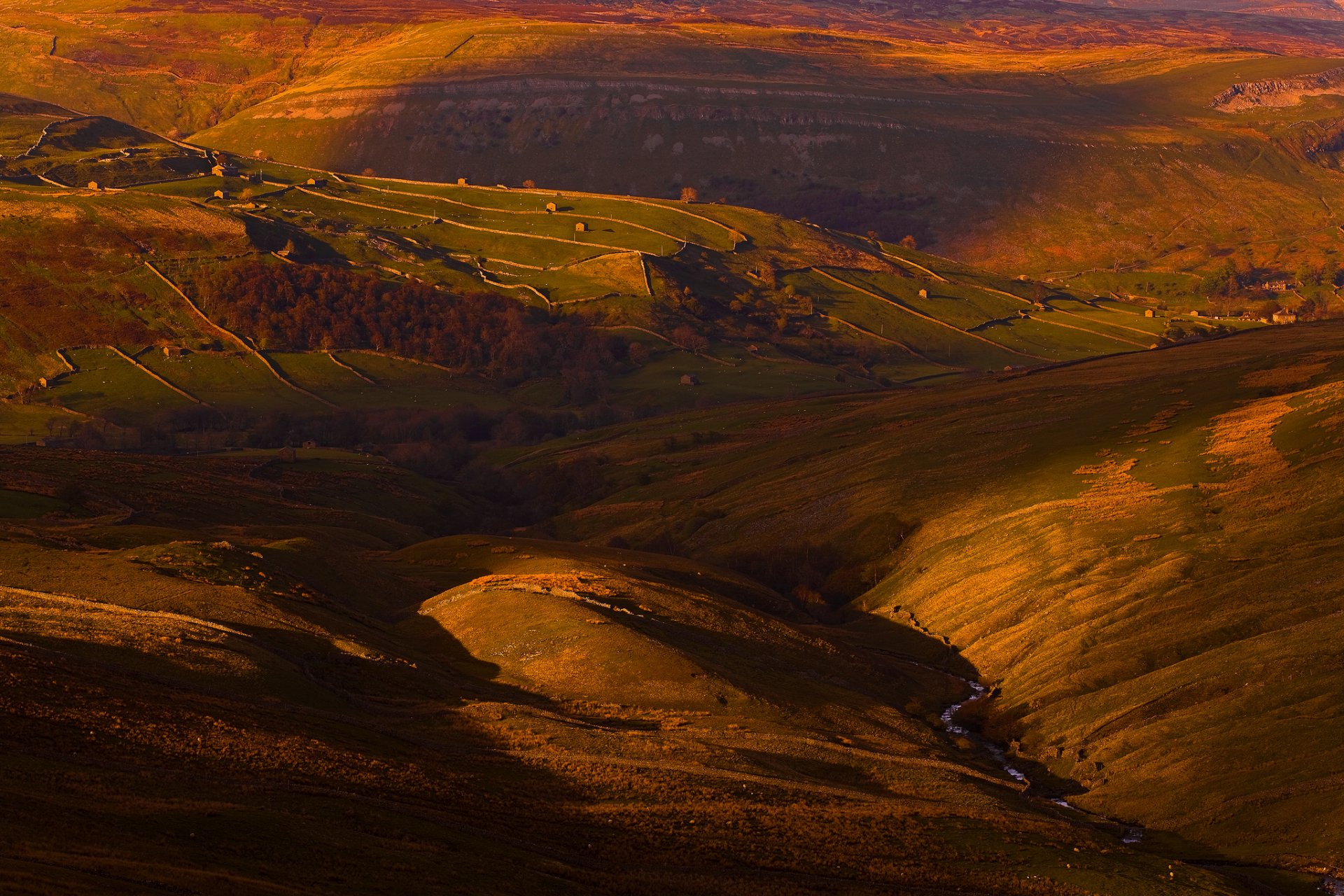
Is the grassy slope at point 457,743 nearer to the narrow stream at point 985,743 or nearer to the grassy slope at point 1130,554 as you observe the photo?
the narrow stream at point 985,743

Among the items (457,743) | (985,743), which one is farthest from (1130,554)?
(457,743)

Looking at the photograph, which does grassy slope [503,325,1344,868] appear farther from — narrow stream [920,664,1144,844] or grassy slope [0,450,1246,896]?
grassy slope [0,450,1246,896]

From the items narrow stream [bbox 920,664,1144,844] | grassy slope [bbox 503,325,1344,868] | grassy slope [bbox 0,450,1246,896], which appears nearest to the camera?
grassy slope [bbox 0,450,1246,896]

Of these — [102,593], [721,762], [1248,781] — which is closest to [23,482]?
[102,593]

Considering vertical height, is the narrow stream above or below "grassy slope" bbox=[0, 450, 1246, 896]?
below

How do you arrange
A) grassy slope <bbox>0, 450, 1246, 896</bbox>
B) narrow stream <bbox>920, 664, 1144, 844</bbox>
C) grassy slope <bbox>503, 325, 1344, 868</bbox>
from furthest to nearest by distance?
grassy slope <bbox>503, 325, 1344, 868</bbox> < narrow stream <bbox>920, 664, 1144, 844</bbox> < grassy slope <bbox>0, 450, 1246, 896</bbox>

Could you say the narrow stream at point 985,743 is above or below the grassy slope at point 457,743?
below

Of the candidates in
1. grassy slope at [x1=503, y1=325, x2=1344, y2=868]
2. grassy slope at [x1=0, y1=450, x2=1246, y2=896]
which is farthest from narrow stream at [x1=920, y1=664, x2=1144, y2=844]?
grassy slope at [x1=0, y1=450, x2=1246, y2=896]

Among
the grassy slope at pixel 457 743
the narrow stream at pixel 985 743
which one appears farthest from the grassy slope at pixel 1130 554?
the grassy slope at pixel 457 743
